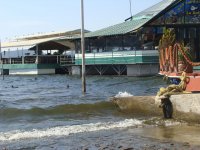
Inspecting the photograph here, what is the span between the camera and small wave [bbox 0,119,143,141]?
11875mm

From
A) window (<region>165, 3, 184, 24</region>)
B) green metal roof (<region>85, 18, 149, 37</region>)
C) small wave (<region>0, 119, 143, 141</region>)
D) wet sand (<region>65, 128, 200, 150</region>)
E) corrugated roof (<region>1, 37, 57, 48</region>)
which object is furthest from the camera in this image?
corrugated roof (<region>1, 37, 57, 48</region>)

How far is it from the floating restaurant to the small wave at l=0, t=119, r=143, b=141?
10.0 m

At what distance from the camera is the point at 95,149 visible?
31.7 ft

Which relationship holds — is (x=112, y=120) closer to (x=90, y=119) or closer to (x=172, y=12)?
(x=90, y=119)

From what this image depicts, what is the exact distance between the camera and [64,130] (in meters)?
12.5

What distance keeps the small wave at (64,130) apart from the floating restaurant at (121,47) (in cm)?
1004

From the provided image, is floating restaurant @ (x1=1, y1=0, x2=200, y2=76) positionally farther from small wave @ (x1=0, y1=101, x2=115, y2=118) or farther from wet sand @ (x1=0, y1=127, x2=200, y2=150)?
wet sand @ (x1=0, y1=127, x2=200, y2=150)

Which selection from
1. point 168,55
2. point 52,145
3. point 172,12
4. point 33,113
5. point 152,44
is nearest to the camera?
point 52,145

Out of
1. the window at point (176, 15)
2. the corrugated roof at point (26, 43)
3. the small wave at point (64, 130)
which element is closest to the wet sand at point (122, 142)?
the small wave at point (64, 130)

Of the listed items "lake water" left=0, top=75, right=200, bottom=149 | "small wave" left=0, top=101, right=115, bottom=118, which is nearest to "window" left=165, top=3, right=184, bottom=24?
"small wave" left=0, top=101, right=115, bottom=118

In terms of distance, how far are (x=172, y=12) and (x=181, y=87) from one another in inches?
523

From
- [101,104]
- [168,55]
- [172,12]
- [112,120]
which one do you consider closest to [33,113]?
[101,104]

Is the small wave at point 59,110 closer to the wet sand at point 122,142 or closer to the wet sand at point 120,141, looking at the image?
the wet sand at point 120,141

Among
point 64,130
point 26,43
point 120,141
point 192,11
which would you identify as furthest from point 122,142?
point 26,43
